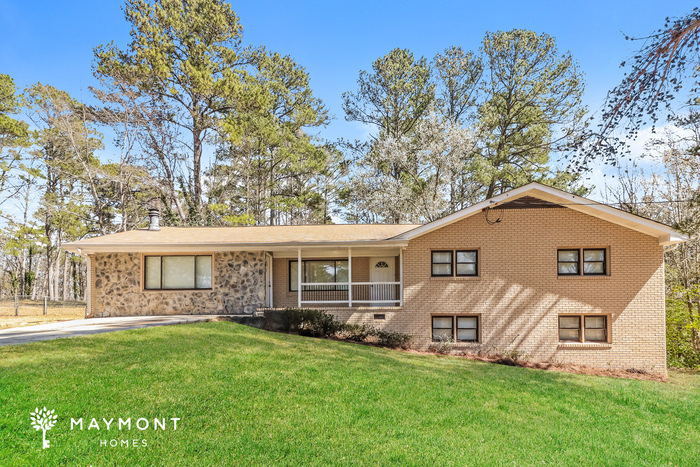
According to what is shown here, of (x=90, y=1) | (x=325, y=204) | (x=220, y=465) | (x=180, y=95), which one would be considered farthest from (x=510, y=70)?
(x=220, y=465)

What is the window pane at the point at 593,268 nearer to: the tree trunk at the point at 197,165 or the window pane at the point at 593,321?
the window pane at the point at 593,321

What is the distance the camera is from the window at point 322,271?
619 inches

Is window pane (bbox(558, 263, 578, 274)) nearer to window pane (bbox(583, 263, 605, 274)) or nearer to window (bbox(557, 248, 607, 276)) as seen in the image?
window (bbox(557, 248, 607, 276))

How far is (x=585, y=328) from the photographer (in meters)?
13.0

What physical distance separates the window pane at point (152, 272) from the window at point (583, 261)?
1426 centimetres

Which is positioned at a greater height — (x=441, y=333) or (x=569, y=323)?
(x=569, y=323)

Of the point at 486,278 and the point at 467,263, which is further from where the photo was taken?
the point at 467,263

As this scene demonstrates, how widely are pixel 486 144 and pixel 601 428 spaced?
21703 millimetres

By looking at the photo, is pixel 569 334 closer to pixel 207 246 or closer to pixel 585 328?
pixel 585 328

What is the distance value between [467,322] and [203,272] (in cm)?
975

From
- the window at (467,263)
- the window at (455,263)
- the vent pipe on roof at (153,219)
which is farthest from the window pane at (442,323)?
the vent pipe on roof at (153,219)

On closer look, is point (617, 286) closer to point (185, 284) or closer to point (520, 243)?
point (520, 243)

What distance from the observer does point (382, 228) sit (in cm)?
1641

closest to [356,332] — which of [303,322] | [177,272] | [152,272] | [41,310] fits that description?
[303,322]
